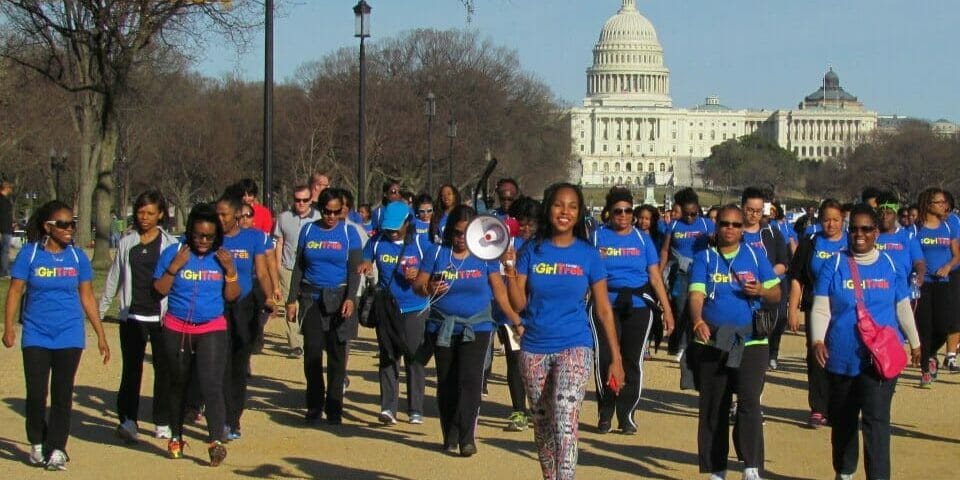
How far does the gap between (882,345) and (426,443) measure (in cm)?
338

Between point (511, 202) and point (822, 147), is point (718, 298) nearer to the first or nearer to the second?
point (511, 202)

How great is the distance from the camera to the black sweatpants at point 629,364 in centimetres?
1073

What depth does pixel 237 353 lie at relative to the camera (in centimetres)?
1048

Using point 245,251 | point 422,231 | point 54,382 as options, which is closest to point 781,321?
point 422,231

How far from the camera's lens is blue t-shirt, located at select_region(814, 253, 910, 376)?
807 centimetres

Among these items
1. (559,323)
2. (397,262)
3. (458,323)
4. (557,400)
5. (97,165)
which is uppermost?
(97,165)

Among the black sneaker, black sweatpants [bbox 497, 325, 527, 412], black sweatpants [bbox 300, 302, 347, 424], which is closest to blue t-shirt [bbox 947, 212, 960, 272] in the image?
the black sneaker

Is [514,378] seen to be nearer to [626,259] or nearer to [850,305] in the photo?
[626,259]

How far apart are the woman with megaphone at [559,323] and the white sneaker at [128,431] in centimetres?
382

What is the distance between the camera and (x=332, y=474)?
9125mm

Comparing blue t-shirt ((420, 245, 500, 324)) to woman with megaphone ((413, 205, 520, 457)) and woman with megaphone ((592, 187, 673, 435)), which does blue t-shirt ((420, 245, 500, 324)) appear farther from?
woman with megaphone ((592, 187, 673, 435))

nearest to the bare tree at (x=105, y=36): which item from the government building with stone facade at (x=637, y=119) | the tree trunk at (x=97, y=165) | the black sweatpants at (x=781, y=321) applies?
the tree trunk at (x=97, y=165)

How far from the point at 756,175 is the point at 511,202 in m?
143

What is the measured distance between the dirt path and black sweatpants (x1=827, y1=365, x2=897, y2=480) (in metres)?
1.03
